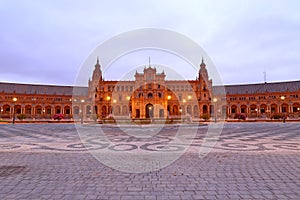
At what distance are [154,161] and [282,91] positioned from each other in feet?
318

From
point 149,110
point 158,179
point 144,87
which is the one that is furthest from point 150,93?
point 158,179

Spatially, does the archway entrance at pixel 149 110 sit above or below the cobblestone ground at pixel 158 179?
above

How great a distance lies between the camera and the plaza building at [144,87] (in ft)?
270

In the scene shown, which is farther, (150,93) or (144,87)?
(144,87)

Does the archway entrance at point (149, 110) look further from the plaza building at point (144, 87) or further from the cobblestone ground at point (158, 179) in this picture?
the cobblestone ground at point (158, 179)

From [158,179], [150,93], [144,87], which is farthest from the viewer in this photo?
[144,87]

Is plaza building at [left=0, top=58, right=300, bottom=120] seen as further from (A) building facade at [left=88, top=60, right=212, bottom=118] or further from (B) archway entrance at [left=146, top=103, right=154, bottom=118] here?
(B) archway entrance at [left=146, top=103, right=154, bottom=118]

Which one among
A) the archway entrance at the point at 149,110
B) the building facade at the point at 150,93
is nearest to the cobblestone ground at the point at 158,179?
the archway entrance at the point at 149,110

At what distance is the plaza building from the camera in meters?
82.3

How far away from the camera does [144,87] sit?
76.6m

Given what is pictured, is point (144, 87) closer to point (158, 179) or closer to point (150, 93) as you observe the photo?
point (150, 93)

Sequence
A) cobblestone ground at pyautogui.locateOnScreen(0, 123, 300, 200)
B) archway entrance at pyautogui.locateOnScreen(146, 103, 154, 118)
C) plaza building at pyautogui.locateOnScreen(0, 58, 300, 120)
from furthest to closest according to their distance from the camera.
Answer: plaza building at pyautogui.locateOnScreen(0, 58, 300, 120), archway entrance at pyautogui.locateOnScreen(146, 103, 154, 118), cobblestone ground at pyautogui.locateOnScreen(0, 123, 300, 200)

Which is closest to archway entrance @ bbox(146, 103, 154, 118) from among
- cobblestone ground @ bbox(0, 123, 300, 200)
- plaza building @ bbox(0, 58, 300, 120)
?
plaza building @ bbox(0, 58, 300, 120)

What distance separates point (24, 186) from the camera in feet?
15.9
